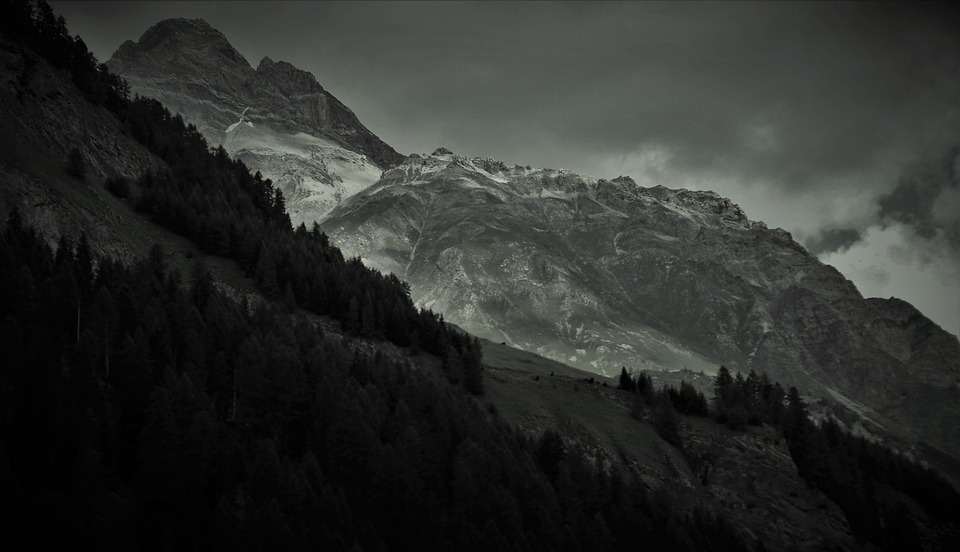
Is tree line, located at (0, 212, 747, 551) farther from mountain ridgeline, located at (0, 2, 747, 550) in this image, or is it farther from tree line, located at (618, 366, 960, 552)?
tree line, located at (618, 366, 960, 552)

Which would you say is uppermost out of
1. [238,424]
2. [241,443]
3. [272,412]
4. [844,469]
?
[844,469]

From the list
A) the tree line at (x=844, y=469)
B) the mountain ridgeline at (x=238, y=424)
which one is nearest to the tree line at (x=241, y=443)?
the mountain ridgeline at (x=238, y=424)

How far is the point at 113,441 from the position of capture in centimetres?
6638

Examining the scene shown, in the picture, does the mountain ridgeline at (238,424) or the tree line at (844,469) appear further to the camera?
the tree line at (844,469)

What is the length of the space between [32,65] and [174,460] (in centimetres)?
10554

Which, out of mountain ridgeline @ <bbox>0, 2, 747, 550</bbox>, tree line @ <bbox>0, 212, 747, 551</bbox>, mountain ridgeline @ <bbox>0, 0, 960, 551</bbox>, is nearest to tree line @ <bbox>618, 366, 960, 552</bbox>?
mountain ridgeline @ <bbox>0, 0, 960, 551</bbox>

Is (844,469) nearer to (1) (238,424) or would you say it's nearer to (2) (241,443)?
(1) (238,424)

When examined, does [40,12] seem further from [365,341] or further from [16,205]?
[365,341]

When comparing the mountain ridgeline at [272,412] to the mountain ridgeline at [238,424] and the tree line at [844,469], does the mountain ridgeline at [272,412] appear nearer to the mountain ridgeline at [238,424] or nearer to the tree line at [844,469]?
the mountain ridgeline at [238,424]

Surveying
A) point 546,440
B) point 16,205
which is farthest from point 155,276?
point 546,440

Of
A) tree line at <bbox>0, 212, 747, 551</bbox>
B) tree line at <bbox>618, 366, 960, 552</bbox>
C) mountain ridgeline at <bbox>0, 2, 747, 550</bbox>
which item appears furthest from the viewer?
tree line at <bbox>618, 366, 960, 552</bbox>

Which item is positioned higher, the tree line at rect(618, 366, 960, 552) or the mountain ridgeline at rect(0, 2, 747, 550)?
the tree line at rect(618, 366, 960, 552)

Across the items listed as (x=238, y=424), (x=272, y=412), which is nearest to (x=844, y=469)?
(x=272, y=412)

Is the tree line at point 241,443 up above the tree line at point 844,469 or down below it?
below
